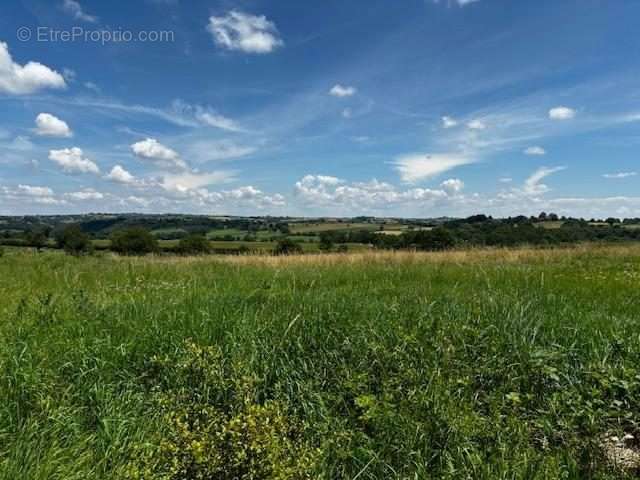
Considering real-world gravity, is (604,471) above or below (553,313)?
below

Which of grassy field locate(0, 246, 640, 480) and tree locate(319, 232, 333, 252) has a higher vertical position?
grassy field locate(0, 246, 640, 480)

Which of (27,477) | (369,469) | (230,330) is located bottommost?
(369,469)

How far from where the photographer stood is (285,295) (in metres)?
6.11

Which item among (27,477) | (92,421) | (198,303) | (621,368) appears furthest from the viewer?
(198,303)

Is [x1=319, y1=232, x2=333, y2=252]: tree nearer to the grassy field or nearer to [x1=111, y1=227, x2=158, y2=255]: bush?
[x1=111, y1=227, x2=158, y2=255]: bush

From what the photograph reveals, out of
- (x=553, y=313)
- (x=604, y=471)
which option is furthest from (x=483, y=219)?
(x=604, y=471)

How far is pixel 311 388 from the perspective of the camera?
375cm

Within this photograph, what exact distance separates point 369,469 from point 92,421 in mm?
2131

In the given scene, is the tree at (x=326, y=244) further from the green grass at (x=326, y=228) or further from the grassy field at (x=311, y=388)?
the grassy field at (x=311, y=388)

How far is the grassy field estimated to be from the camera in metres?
2.69

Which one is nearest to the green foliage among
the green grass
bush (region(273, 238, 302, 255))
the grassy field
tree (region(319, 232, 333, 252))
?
the grassy field

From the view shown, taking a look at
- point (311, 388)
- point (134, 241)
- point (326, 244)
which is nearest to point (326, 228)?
point (326, 244)

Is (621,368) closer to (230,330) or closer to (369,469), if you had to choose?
(369,469)

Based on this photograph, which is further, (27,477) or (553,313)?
(553,313)
